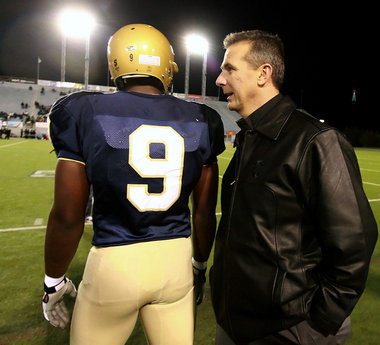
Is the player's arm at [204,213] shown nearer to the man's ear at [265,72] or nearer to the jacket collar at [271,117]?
the jacket collar at [271,117]

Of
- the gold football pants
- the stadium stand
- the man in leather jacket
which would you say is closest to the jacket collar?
the man in leather jacket

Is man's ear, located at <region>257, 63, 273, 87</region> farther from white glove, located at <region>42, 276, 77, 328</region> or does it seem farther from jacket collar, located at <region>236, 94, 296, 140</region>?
white glove, located at <region>42, 276, 77, 328</region>

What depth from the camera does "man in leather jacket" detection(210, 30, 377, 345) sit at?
1.20 m

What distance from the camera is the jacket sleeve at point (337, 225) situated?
1.19m

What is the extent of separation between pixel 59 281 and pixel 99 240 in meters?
0.35

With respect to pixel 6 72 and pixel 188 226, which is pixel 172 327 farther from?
pixel 6 72

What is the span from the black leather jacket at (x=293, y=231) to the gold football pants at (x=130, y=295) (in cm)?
23

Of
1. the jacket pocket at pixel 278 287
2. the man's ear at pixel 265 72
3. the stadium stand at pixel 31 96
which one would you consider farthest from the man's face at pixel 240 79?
the stadium stand at pixel 31 96

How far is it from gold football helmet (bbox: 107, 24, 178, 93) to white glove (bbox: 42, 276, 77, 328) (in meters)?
1.03

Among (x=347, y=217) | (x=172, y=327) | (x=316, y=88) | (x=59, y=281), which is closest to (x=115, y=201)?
(x=59, y=281)

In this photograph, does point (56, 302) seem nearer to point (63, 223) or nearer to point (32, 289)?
point (63, 223)

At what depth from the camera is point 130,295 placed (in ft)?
4.41

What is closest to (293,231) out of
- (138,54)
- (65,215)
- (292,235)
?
(292,235)

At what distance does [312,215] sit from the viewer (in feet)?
4.20
